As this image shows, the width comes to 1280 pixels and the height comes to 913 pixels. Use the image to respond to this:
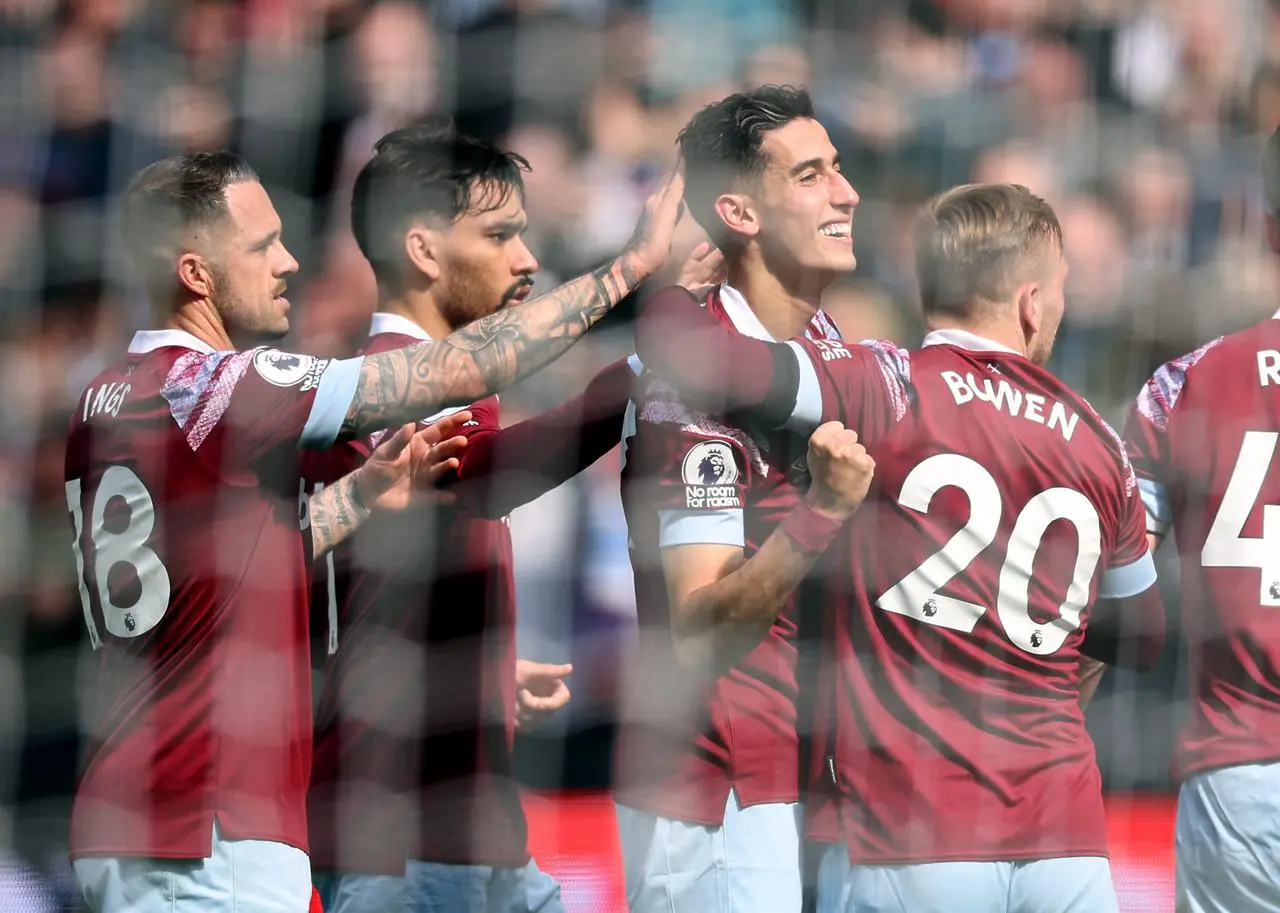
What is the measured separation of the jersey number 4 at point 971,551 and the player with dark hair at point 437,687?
54 cm

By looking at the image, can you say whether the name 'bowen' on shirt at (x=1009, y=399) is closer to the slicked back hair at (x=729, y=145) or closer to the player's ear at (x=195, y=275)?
the slicked back hair at (x=729, y=145)

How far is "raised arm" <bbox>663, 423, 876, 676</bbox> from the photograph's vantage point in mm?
2131

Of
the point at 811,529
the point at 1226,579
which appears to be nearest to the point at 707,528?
the point at 811,529

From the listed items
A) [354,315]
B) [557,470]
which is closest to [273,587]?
[557,470]

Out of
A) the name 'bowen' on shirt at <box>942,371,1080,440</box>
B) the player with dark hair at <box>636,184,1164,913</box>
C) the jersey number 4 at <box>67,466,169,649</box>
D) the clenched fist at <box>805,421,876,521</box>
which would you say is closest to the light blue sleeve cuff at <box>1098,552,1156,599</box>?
the player with dark hair at <box>636,184,1164,913</box>

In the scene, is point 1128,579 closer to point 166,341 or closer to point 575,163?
point 166,341

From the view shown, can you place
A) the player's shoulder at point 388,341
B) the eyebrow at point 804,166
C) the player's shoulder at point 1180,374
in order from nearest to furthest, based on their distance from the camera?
the eyebrow at point 804,166 < the player's shoulder at point 1180,374 < the player's shoulder at point 388,341

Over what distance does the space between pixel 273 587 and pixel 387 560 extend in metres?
0.30

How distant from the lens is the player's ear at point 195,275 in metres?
2.53

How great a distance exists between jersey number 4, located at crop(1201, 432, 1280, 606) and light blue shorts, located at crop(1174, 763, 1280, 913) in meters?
0.27

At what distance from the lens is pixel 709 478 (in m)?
2.28

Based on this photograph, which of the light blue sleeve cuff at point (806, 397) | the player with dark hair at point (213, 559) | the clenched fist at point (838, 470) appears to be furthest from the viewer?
the player with dark hair at point (213, 559)

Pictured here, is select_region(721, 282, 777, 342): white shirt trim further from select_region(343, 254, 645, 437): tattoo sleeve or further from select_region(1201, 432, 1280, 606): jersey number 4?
select_region(1201, 432, 1280, 606): jersey number 4

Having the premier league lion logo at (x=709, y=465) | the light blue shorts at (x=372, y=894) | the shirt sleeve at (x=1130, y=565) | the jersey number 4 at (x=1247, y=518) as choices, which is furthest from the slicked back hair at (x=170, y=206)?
the jersey number 4 at (x=1247, y=518)
